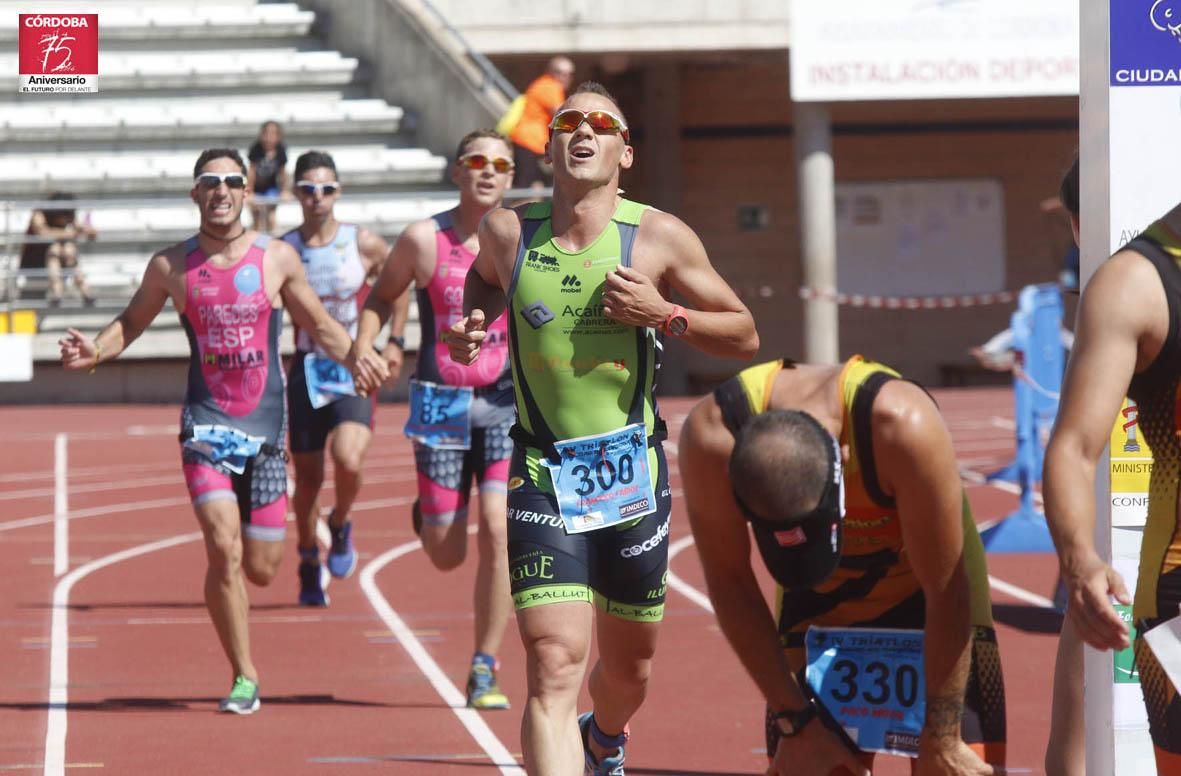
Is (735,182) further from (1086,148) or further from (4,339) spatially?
(1086,148)

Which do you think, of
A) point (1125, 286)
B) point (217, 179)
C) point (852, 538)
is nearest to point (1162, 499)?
point (1125, 286)

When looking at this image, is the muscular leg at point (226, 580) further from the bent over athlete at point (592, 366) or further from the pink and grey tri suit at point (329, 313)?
the pink and grey tri suit at point (329, 313)

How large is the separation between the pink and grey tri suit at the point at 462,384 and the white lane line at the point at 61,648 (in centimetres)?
168

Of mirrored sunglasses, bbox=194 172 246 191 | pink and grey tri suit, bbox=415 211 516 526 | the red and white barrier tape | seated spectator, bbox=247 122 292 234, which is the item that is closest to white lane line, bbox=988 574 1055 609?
pink and grey tri suit, bbox=415 211 516 526

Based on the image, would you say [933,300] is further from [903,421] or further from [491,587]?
[903,421]

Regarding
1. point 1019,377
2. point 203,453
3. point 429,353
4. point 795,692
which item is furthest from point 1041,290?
point 795,692

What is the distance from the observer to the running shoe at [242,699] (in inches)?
318

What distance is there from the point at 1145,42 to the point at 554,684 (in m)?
2.20

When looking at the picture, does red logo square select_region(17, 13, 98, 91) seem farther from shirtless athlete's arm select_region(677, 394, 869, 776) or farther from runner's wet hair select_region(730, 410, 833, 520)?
runner's wet hair select_region(730, 410, 833, 520)

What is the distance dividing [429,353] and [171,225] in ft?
49.0

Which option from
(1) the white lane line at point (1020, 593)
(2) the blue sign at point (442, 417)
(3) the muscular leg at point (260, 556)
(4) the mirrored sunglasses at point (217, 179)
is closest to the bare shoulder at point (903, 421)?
(2) the blue sign at point (442, 417)

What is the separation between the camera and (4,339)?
19.6m

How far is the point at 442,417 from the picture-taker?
27.8 feet

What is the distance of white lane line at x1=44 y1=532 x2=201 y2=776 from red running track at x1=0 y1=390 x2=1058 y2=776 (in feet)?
0.06
